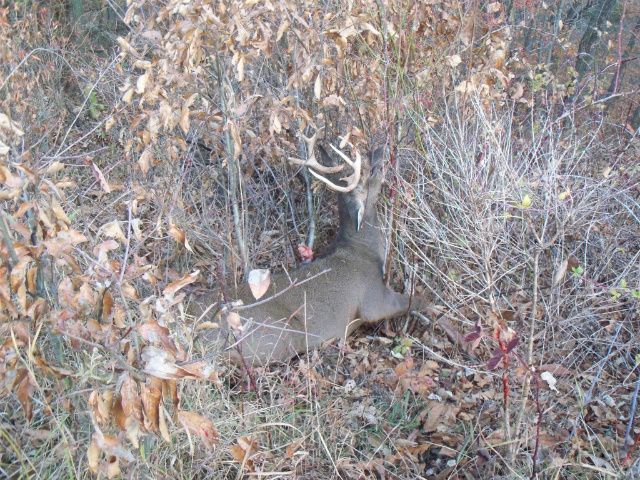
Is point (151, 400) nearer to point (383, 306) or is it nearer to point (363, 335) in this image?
point (383, 306)

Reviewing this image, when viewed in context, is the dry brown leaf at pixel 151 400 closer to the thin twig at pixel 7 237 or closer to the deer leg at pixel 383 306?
the thin twig at pixel 7 237

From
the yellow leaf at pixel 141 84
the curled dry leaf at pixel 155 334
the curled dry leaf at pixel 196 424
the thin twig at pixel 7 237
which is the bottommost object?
the curled dry leaf at pixel 196 424

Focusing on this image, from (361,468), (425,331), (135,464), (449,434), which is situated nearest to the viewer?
(135,464)

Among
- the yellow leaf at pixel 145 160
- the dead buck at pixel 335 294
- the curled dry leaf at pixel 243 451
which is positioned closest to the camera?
the curled dry leaf at pixel 243 451

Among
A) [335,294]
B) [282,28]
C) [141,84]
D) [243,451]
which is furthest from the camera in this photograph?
[335,294]

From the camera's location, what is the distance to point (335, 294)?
5.14 m

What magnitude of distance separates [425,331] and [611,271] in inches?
Answer: 56.7

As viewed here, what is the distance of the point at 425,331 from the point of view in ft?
17.1

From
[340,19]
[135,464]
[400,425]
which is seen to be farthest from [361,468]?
[340,19]

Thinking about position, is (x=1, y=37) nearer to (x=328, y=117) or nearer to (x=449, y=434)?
(x=328, y=117)

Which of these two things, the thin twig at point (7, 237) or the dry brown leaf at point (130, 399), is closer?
the dry brown leaf at point (130, 399)

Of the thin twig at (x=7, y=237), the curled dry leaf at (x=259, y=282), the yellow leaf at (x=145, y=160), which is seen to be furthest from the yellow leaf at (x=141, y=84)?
the curled dry leaf at (x=259, y=282)

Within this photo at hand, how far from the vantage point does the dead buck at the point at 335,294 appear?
469cm

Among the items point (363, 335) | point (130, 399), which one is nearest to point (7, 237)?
point (130, 399)
